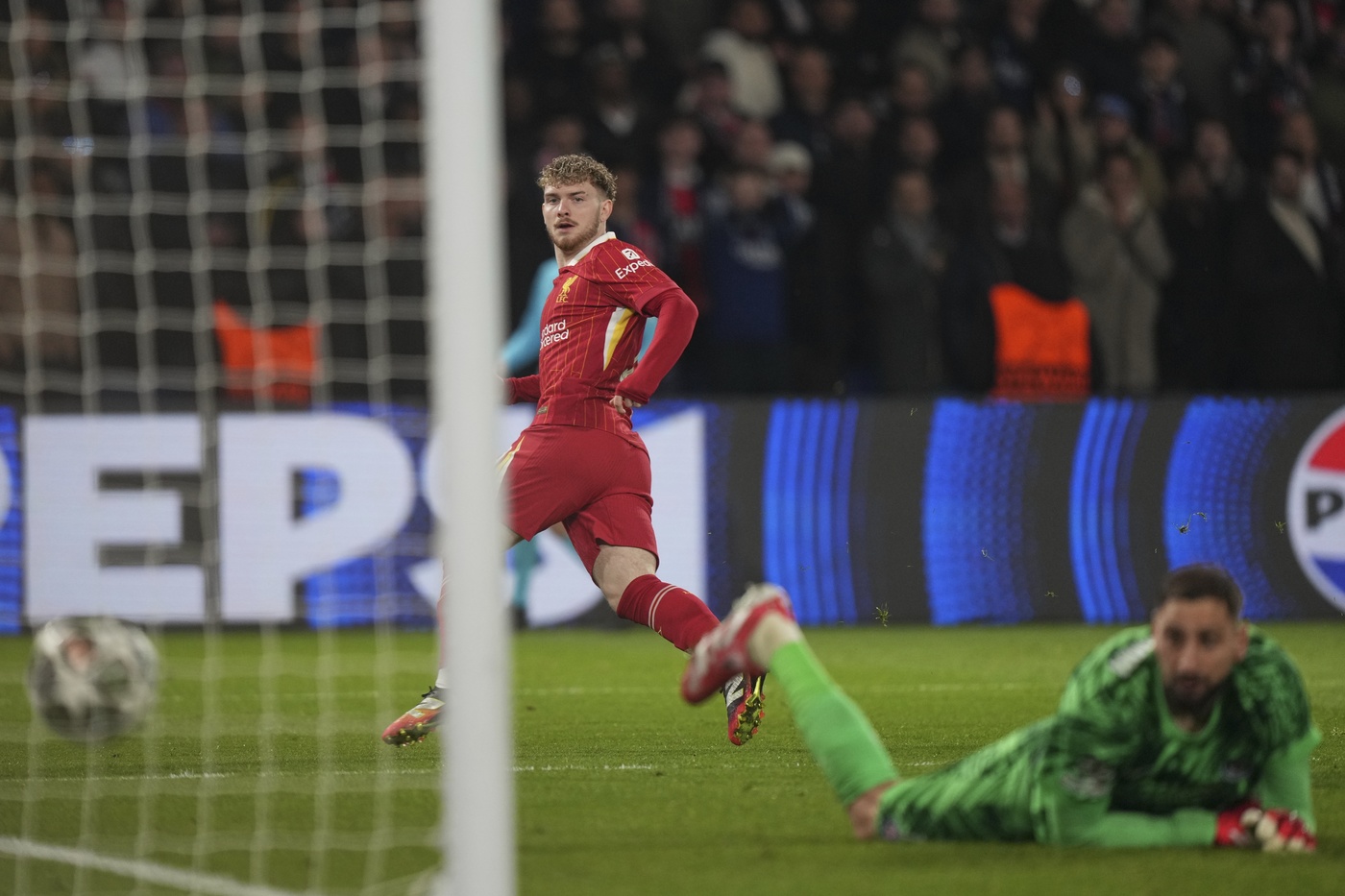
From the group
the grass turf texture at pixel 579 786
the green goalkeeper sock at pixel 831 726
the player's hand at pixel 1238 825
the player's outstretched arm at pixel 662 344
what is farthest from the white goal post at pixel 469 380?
the player's outstretched arm at pixel 662 344

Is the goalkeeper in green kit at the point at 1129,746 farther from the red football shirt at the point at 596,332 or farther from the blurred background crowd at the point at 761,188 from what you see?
the blurred background crowd at the point at 761,188

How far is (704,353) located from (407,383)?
1.88m

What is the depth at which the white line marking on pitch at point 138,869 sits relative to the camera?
386 centimetres

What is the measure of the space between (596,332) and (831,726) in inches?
83.7

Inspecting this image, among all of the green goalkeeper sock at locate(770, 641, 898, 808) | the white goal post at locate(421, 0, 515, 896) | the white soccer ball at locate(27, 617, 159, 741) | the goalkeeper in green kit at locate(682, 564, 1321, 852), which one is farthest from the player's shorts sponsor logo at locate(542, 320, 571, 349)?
the white goal post at locate(421, 0, 515, 896)

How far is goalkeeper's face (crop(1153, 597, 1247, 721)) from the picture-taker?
3756 mm

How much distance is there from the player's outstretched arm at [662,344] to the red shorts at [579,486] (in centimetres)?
25

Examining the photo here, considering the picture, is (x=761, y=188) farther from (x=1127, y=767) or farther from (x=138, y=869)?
(x=138, y=869)

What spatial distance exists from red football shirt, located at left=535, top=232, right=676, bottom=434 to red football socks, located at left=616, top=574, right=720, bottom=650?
0.53 metres

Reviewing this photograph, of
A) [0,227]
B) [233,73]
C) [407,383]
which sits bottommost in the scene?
[407,383]

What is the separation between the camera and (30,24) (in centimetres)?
969

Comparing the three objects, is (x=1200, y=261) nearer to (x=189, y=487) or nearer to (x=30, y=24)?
(x=189, y=487)

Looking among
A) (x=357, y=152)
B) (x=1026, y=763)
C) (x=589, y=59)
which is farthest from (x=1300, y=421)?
(x=1026, y=763)

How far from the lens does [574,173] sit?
5871 millimetres
